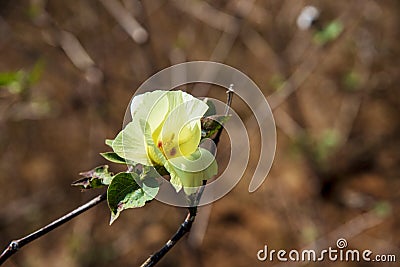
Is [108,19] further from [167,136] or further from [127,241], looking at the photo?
[167,136]

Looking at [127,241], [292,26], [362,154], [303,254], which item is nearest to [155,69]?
[303,254]

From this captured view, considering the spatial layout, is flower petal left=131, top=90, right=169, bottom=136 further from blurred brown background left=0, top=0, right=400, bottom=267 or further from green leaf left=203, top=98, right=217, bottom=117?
blurred brown background left=0, top=0, right=400, bottom=267

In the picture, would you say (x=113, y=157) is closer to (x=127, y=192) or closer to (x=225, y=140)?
(x=127, y=192)

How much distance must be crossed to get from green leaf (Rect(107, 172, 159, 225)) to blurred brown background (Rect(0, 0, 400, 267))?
3.36 ft

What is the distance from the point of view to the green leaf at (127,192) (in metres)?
0.37

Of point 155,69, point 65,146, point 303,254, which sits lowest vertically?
point 303,254

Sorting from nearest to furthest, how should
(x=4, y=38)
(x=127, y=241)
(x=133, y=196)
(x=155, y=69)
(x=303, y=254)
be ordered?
(x=133, y=196)
(x=155, y=69)
(x=303, y=254)
(x=127, y=241)
(x=4, y=38)

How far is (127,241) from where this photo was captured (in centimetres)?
157

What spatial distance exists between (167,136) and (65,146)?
4.84 ft

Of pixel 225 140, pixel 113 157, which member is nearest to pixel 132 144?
pixel 113 157

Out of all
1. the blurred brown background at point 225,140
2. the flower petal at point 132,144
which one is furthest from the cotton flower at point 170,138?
the blurred brown background at point 225,140

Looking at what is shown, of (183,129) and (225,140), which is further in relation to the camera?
(225,140)

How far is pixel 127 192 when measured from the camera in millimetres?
379

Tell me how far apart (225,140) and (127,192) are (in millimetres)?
1263
